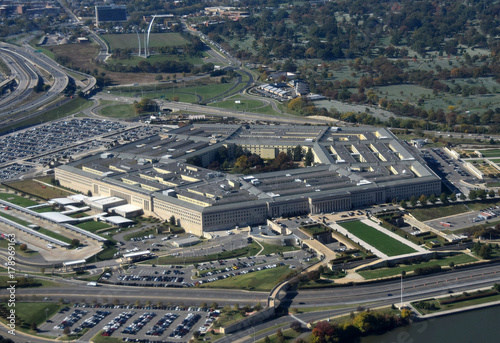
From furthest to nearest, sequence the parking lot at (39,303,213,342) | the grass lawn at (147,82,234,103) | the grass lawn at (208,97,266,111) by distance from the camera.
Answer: the grass lawn at (147,82,234,103)
the grass lawn at (208,97,266,111)
the parking lot at (39,303,213,342)

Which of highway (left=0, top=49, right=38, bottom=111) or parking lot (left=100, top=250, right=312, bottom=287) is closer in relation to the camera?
parking lot (left=100, top=250, right=312, bottom=287)

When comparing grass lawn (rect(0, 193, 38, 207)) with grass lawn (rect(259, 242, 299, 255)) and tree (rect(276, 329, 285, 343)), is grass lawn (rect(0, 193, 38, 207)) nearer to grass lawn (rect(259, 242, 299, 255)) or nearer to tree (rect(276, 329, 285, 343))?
grass lawn (rect(259, 242, 299, 255))

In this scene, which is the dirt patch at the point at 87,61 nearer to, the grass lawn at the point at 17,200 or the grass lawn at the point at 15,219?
the grass lawn at the point at 17,200

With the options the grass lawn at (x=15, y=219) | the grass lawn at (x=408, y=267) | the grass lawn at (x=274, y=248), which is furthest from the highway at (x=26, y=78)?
the grass lawn at (x=408, y=267)

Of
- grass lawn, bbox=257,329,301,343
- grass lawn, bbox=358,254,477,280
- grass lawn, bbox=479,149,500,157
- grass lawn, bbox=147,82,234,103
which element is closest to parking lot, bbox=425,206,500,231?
grass lawn, bbox=358,254,477,280

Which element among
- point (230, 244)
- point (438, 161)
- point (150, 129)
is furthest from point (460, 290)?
point (150, 129)

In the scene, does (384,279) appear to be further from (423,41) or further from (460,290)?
(423,41)

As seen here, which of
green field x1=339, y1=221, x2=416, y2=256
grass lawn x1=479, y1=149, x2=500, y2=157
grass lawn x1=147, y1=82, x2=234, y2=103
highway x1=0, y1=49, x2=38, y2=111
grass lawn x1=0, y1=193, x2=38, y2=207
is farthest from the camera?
grass lawn x1=147, y1=82, x2=234, y2=103
